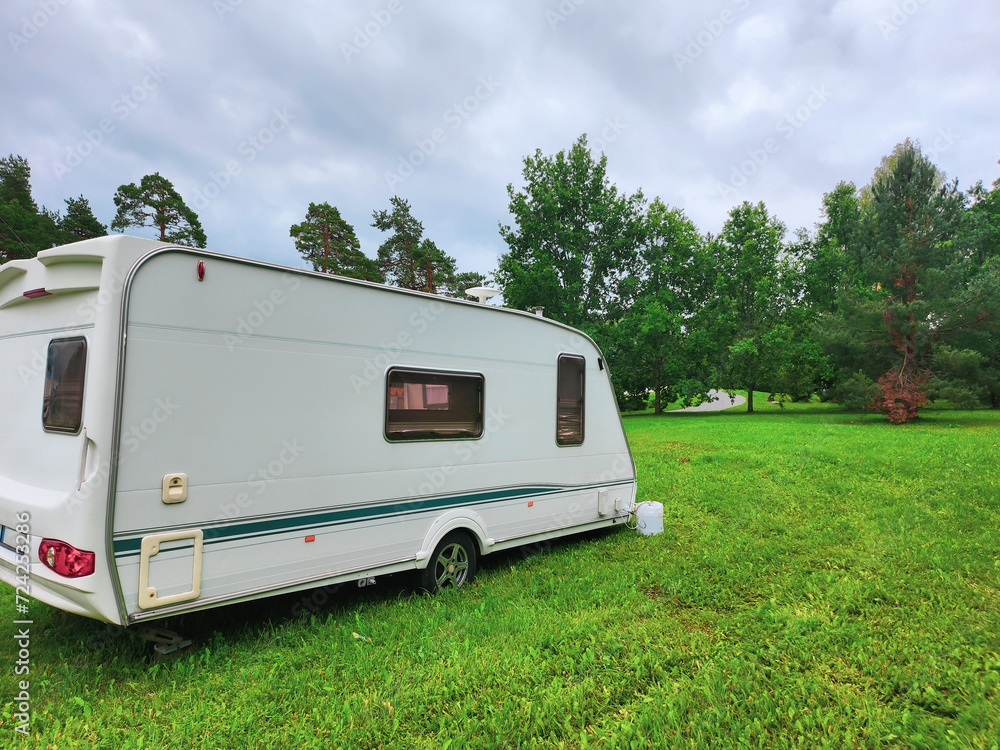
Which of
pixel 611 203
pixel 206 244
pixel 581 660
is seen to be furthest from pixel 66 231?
pixel 581 660

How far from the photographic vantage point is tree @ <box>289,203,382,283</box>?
88.9 ft

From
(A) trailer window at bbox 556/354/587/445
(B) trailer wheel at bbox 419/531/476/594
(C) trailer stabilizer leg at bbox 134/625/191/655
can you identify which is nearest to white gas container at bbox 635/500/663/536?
(A) trailer window at bbox 556/354/587/445

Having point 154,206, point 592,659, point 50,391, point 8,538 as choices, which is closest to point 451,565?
point 592,659

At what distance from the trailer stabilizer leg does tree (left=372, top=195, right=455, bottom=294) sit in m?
28.4

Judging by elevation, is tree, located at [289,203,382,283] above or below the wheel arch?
above

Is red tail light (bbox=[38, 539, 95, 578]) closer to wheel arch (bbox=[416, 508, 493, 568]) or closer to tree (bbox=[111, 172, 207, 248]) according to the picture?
wheel arch (bbox=[416, 508, 493, 568])

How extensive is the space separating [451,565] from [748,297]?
103 feet

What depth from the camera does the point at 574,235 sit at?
28328 millimetres

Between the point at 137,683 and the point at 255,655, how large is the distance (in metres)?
0.67

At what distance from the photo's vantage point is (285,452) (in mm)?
3756

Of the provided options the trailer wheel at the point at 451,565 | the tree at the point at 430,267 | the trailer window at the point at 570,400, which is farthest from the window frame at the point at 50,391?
the tree at the point at 430,267

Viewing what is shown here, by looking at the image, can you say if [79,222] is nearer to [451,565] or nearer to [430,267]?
[430,267]

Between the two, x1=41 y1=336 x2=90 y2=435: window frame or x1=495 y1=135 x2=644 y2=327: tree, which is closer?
x1=41 y1=336 x2=90 y2=435: window frame

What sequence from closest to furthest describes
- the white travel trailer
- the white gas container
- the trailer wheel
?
the white travel trailer, the trailer wheel, the white gas container
